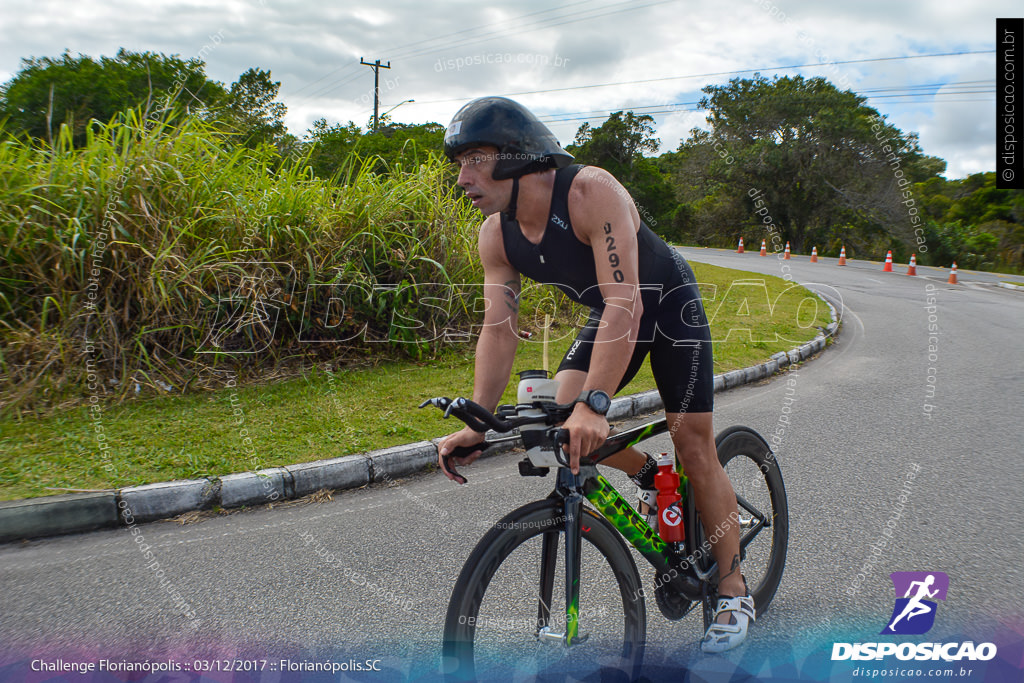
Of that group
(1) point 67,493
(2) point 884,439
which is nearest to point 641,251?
(1) point 67,493

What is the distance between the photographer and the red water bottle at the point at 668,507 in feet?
7.75

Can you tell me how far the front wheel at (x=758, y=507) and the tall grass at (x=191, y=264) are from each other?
183 inches

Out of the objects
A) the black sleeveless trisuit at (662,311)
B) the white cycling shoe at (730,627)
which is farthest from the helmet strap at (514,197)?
the white cycling shoe at (730,627)

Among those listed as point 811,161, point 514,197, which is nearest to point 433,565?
point 514,197

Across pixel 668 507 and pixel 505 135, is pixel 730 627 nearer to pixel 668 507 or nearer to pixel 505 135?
pixel 668 507

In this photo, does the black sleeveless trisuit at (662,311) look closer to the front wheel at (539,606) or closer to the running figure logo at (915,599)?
the front wheel at (539,606)

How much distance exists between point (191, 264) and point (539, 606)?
5.03 meters

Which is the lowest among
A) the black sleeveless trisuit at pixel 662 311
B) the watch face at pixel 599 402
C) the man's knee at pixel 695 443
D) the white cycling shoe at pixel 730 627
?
the white cycling shoe at pixel 730 627

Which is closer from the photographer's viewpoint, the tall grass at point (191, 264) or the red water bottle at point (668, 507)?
the red water bottle at point (668, 507)

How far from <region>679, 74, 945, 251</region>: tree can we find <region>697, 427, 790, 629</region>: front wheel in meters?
27.7

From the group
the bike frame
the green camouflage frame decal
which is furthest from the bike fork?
the green camouflage frame decal

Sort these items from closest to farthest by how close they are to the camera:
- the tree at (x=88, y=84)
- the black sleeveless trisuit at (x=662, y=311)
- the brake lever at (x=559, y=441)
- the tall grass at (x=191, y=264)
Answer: the brake lever at (x=559, y=441) → the black sleeveless trisuit at (x=662, y=311) → the tall grass at (x=191, y=264) → the tree at (x=88, y=84)

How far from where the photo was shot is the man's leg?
2.31 metres

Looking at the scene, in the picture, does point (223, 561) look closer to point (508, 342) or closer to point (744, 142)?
point (508, 342)
